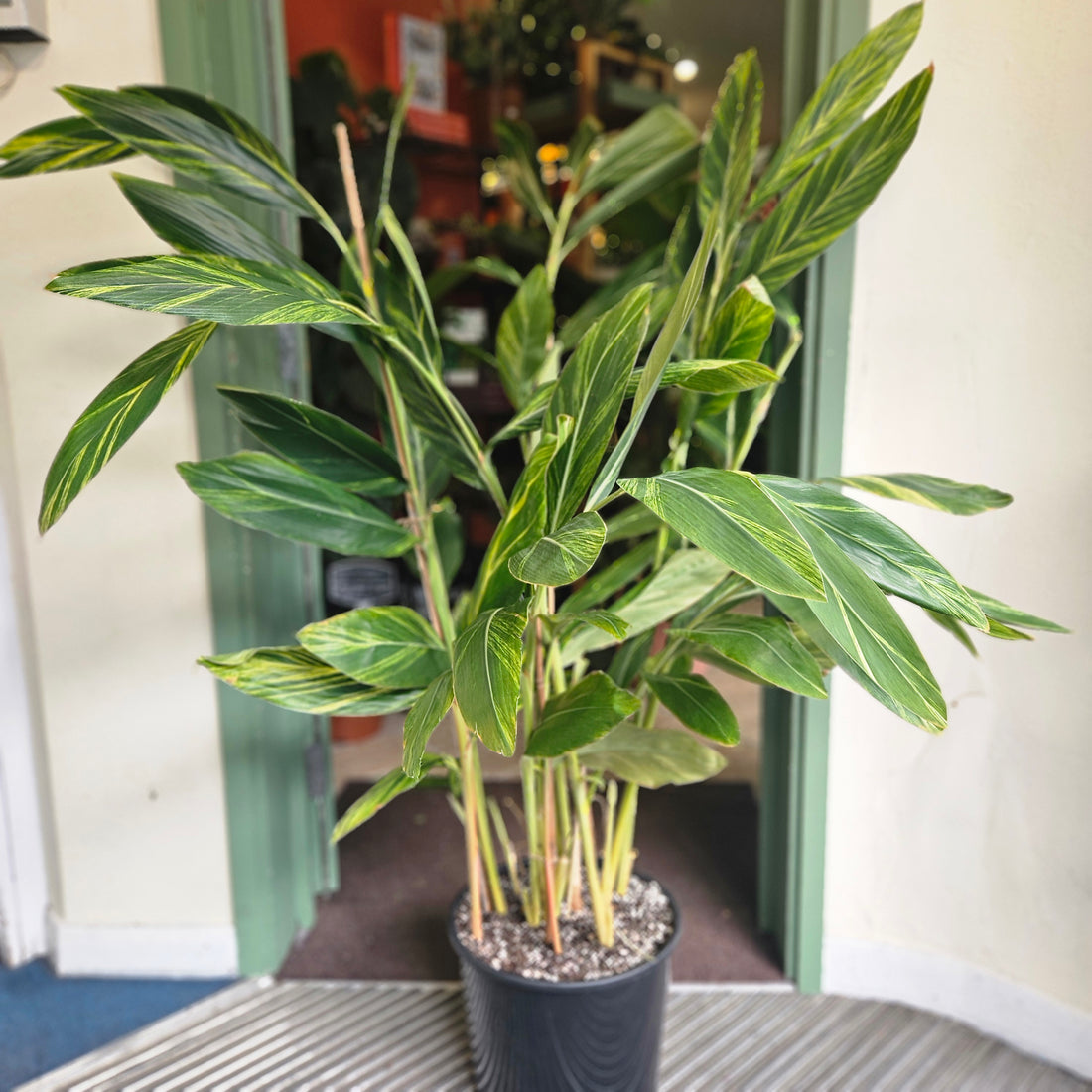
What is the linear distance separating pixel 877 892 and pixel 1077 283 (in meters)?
0.94

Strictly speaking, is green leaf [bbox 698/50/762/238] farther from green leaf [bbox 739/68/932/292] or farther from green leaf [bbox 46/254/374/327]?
green leaf [bbox 46/254/374/327]

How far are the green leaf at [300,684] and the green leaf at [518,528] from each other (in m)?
0.16

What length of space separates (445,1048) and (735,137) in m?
1.31

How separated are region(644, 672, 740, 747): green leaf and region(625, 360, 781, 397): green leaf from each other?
31 centimetres

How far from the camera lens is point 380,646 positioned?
87 centimetres

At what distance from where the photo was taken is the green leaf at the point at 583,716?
0.80 m

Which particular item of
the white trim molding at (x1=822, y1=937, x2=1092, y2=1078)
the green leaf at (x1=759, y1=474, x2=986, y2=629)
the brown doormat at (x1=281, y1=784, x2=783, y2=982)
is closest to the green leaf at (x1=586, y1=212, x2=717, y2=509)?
the green leaf at (x1=759, y1=474, x2=986, y2=629)

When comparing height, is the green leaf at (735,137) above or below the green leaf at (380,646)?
above

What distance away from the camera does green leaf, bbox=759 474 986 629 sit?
2.20 feet

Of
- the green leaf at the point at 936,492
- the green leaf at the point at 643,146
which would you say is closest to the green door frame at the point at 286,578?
the green leaf at the point at 643,146

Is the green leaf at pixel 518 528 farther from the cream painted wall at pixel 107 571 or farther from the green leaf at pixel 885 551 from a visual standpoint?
the cream painted wall at pixel 107 571

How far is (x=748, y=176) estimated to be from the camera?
38.0 inches

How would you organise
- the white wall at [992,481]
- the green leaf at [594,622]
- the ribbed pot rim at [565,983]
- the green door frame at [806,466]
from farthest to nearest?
the green door frame at [806,466] < the white wall at [992,481] < the ribbed pot rim at [565,983] < the green leaf at [594,622]

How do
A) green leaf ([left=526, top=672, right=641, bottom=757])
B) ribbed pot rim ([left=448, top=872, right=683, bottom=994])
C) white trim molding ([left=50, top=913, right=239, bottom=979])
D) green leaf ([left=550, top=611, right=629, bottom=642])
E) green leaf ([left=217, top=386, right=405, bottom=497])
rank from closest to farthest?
green leaf ([left=550, top=611, right=629, bottom=642]) → green leaf ([left=526, top=672, right=641, bottom=757]) → green leaf ([left=217, top=386, right=405, bottom=497]) → ribbed pot rim ([left=448, top=872, right=683, bottom=994]) → white trim molding ([left=50, top=913, right=239, bottom=979])
